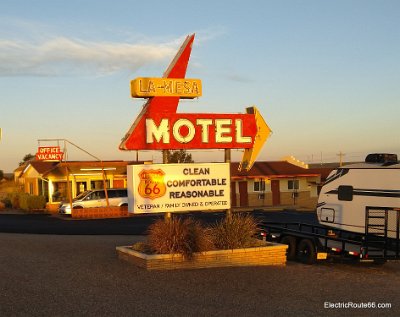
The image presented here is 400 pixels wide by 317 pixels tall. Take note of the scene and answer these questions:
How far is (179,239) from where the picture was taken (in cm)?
1416

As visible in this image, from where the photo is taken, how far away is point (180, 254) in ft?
45.4

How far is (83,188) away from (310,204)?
63.1 ft

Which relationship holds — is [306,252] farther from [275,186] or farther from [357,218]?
[275,186]

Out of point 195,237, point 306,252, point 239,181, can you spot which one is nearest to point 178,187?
point 195,237

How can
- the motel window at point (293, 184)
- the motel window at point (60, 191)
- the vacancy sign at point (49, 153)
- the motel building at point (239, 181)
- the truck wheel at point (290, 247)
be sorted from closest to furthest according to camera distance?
the truck wheel at point (290, 247)
the motel building at point (239, 181)
the vacancy sign at point (49, 153)
the motel window at point (60, 191)
the motel window at point (293, 184)

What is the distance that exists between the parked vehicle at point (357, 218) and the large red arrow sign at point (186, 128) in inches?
110

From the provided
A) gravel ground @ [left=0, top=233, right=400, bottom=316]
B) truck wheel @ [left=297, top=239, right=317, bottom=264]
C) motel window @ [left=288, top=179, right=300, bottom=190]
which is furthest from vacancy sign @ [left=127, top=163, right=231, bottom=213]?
motel window @ [left=288, top=179, right=300, bottom=190]

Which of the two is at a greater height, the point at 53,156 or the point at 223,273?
the point at 53,156

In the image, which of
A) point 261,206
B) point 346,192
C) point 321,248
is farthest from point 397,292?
point 261,206

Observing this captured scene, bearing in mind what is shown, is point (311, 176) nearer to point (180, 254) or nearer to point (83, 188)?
point (83, 188)

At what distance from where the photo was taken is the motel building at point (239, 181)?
43.7 meters

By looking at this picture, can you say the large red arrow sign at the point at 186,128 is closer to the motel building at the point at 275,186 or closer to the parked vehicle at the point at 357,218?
the parked vehicle at the point at 357,218

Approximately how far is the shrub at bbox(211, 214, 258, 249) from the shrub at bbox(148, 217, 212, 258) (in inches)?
13.8

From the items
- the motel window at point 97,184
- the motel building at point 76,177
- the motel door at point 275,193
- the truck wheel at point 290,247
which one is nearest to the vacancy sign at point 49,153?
the motel building at point 76,177
